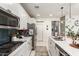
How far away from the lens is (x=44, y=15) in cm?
155

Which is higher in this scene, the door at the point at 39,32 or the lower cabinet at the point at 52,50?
the door at the point at 39,32

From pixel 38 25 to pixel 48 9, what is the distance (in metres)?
0.26

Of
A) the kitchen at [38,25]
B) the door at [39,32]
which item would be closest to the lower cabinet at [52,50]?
the kitchen at [38,25]

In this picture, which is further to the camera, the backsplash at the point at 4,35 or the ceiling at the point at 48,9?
the backsplash at the point at 4,35

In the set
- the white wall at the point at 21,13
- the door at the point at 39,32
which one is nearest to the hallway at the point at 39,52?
the door at the point at 39,32

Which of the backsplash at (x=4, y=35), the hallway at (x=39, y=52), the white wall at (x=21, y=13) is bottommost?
the hallway at (x=39, y=52)

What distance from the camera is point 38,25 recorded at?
5.04 ft

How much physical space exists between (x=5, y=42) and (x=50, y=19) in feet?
2.60

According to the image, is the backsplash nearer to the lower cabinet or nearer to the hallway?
the hallway

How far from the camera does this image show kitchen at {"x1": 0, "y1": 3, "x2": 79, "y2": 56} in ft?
4.68

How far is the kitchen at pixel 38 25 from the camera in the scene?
4.68ft

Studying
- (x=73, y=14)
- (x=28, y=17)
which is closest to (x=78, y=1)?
(x=73, y=14)

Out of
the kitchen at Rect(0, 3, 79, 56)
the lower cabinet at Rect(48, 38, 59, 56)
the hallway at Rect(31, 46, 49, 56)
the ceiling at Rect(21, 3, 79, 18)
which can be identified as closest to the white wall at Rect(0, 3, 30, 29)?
the kitchen at Rect(0, 3, 79, 56)

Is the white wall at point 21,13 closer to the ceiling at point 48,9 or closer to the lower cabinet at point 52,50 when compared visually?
the ceiling at point 48,9
